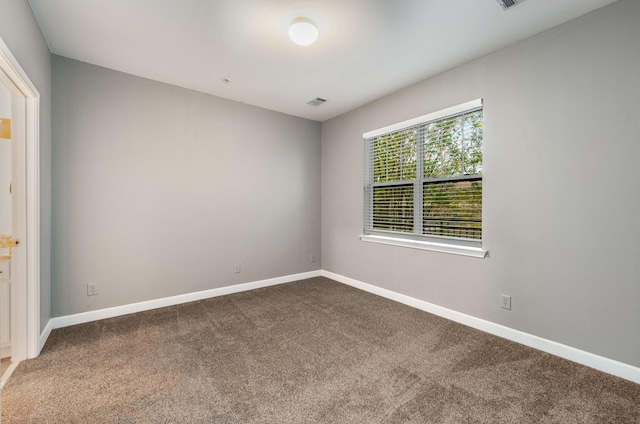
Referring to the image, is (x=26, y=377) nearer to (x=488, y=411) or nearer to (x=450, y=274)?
(x=488, y=411)

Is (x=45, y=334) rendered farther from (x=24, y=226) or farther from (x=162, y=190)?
(x=162, y=190)

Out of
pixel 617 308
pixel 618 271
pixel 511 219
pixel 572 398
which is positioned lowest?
pixel 572 398

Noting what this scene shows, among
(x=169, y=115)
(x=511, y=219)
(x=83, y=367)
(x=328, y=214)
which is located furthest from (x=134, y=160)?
(x=511, y=219)

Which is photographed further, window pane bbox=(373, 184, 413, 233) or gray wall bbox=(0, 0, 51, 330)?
window pane bbox=(373, 184, 413, 233)

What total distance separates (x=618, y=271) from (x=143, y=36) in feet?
13.9

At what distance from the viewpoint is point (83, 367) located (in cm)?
215

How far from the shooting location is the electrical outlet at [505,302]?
2654mm

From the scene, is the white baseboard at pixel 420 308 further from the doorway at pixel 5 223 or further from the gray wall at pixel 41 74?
the gray wall at pixel 41 74

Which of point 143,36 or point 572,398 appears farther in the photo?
point 143,36

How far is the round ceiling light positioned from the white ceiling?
0.16 ft

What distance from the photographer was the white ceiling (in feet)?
7.02

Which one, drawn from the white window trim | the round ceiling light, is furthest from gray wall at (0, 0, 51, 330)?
the white window trim

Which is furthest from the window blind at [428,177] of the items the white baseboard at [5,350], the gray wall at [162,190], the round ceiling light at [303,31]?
the white baseboard at [5,350]

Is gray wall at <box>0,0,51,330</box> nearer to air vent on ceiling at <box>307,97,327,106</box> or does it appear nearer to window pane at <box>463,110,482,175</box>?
air vent on ceiling at <box>307,97,327,106</box>
